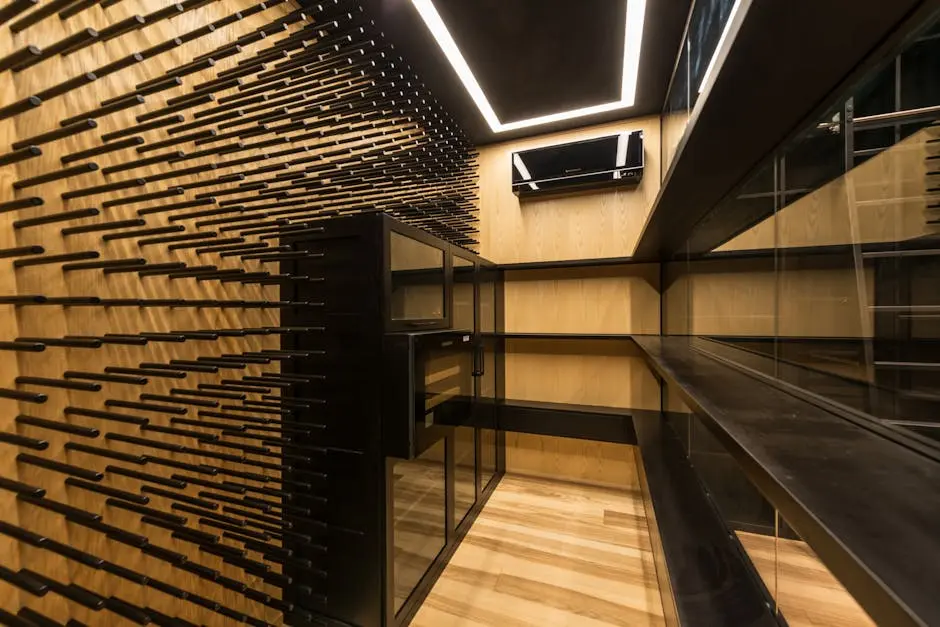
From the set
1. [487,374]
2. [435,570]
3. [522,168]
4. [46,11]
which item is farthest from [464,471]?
[46,11]

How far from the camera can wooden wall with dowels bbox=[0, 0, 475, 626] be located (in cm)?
72

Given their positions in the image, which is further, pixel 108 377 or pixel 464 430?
pixel 464 430

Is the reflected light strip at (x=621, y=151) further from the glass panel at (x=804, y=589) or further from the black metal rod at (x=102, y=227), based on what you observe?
the black metal rod at (x=102, y=227)

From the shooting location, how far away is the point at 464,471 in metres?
2.37

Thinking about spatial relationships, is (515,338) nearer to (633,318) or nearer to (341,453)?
(633,318)

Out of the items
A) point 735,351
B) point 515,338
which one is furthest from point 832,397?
point 515,338

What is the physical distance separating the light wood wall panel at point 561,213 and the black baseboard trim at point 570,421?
1.16 metres

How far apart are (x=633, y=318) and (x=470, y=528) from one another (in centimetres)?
183

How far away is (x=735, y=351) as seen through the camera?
1442 mm

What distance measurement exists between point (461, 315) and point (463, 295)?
13cm

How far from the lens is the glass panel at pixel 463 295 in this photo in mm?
2199

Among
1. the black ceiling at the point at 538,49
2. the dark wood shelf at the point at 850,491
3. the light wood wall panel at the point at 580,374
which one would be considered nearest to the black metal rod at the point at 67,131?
the dark wood shelf at the point at 850,491

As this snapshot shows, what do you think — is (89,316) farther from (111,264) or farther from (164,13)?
(164,13)

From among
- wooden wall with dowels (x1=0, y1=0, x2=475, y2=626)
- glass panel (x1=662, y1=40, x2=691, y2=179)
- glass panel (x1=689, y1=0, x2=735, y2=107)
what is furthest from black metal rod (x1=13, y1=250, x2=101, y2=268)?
glass panel (x1=662, y1=40, x2=691, y2=179)
